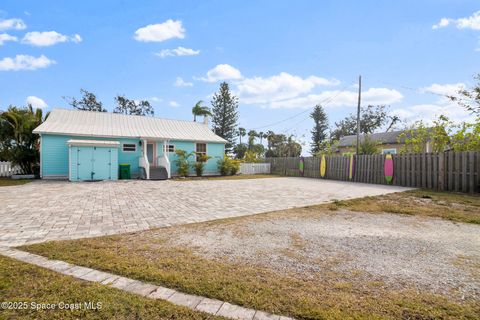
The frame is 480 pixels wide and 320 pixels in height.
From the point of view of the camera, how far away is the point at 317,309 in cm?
206

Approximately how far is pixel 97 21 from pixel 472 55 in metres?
16.9

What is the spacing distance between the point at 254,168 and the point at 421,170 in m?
12.9

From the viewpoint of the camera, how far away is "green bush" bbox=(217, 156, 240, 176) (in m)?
19.3

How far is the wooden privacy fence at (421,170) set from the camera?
9.89m

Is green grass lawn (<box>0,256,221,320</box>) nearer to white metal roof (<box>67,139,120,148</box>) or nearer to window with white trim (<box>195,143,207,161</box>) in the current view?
white metal roof (<box>67,139,120,148</box>)

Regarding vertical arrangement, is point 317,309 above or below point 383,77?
below

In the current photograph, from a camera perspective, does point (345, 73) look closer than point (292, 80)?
Yes

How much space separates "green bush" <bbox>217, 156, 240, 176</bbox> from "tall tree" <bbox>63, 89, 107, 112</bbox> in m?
22.1

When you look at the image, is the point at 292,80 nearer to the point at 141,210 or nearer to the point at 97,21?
the point at 97,21

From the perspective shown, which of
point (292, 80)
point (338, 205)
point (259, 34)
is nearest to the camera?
point (338, 205)

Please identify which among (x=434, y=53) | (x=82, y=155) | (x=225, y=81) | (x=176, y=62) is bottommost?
(x=82, y=155)

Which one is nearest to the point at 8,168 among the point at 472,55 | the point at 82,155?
the point at 82,155

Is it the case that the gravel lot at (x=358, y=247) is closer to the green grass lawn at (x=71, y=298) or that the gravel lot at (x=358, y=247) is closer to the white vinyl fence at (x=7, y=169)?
the green grass lawn at (x=71, y=298)

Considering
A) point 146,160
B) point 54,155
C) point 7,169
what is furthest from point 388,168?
point 7,169
